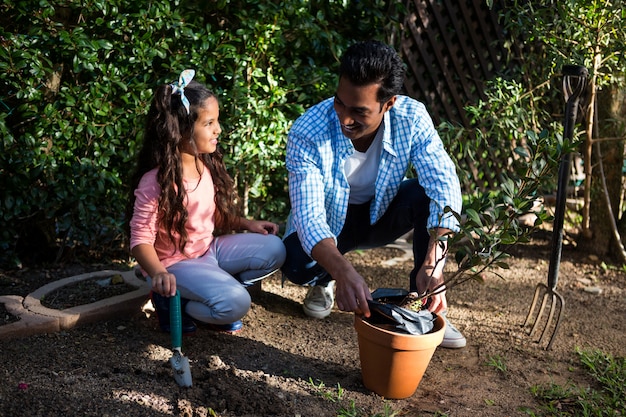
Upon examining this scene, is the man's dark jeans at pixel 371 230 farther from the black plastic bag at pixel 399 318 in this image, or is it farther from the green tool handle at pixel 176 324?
the green tool handle at pixel 176 324

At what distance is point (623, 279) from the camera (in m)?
3.87

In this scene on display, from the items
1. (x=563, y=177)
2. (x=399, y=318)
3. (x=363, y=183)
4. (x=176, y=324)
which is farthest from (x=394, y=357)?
(x=563, y=177)

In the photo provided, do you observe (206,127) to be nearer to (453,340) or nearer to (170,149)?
(170,149)

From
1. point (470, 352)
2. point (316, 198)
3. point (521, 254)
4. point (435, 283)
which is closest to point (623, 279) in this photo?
point (521, 254)

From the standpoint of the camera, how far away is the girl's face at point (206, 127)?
272cm

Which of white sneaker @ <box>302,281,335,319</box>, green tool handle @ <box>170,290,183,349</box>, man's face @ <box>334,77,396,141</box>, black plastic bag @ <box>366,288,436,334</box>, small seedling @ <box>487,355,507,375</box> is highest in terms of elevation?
man's face @ <box>334,77,396,141</box>

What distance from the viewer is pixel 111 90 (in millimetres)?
3242

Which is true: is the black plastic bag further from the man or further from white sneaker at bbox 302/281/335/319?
white sneaker at bbox 302/281/335/319

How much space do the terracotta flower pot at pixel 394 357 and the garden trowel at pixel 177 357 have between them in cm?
60

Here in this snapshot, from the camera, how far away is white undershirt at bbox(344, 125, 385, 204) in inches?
110

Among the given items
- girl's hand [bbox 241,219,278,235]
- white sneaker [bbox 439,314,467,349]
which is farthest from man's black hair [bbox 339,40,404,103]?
white sneaker [bbox 439,314,467,349]

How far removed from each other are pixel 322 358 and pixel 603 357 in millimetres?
1186

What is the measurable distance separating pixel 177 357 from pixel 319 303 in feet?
3.08

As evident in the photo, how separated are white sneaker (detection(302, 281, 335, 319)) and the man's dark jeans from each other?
48mm
